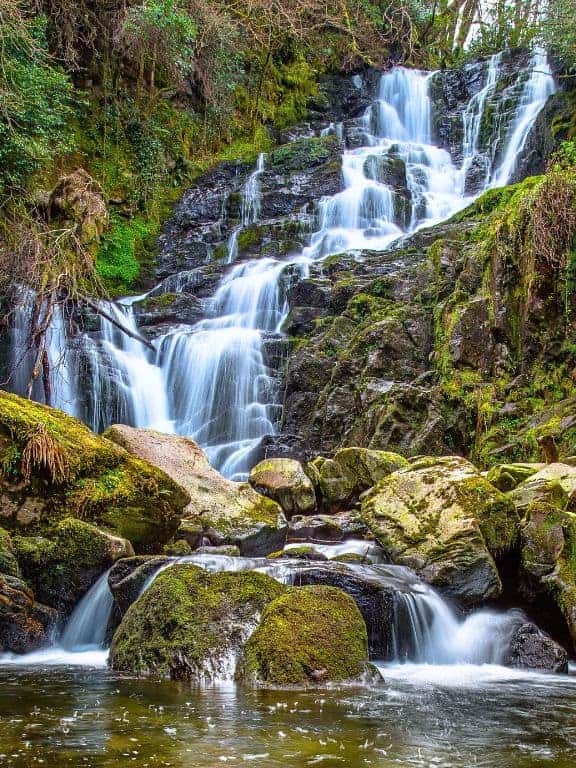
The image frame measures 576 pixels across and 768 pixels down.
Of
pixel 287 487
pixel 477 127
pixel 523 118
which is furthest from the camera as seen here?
pixel 477 127

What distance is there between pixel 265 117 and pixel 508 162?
10071 millimetres

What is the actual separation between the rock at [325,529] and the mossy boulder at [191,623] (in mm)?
3367

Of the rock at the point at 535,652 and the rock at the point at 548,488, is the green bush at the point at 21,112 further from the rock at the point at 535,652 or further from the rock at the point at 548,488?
the rock at the point at 535,652

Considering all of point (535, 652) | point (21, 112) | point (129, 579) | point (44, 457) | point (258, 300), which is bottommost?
point (535, 652)

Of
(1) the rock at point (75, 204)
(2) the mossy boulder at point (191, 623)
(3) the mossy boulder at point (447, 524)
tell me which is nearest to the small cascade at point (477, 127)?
(1) the rock at point (75, 204)

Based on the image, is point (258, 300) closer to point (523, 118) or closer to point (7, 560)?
point (523, 118)

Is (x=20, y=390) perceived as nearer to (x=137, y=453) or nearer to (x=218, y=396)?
(x=218, y=396)

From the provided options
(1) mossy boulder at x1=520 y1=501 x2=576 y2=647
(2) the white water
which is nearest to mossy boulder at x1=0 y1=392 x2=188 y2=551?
(1) mossy boulder at x1=520 y1=501 x2=576 y2=647

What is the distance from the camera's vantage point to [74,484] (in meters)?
7.42

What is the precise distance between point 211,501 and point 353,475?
243cm

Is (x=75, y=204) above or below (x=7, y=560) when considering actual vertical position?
above

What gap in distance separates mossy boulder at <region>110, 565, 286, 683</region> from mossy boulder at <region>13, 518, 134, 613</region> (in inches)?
52.2

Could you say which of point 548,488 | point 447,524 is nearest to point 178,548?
point 447,524

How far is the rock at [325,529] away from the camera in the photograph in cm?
878
